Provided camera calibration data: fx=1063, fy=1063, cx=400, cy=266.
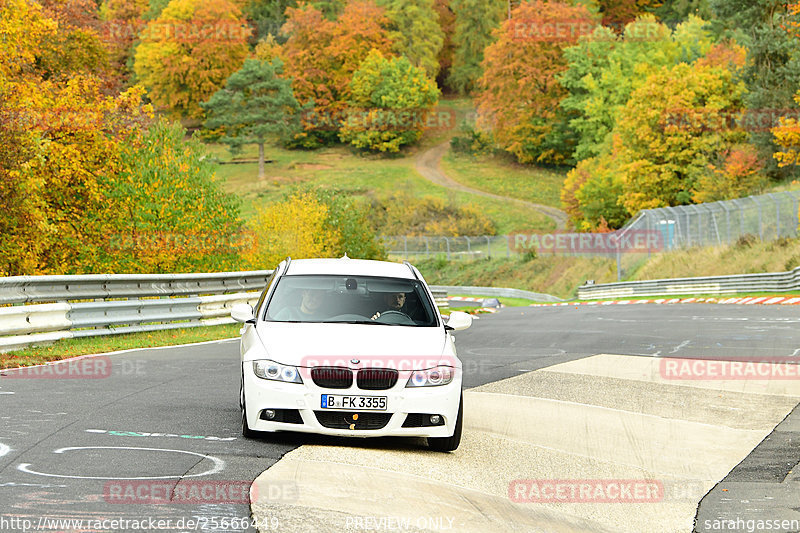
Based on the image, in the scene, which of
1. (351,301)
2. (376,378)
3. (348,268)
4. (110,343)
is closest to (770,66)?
(110,343)

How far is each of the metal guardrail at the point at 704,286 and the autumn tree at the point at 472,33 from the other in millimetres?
77974

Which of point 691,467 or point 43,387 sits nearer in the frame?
point 691,467

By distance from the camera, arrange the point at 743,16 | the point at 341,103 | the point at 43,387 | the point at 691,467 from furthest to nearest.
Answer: the point at 341,103 → the point at 743,16 → the point at 43,387 → the point at 691,467

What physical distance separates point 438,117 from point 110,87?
79.8m

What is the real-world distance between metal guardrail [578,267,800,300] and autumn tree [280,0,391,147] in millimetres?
65239

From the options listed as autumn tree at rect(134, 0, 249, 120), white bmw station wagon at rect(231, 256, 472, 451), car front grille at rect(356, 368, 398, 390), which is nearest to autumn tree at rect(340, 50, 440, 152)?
autumn tree at rect(134, 0, 249, 120)

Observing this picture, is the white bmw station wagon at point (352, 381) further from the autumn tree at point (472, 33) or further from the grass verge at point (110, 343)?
the autumn tree at point (472, 33)

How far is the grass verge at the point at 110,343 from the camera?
1420cm

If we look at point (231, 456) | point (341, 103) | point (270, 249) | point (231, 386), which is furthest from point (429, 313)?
point (341, 103)

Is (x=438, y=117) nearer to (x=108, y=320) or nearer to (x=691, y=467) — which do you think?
(x=108, y=320)

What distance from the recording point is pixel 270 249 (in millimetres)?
54688

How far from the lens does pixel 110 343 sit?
16844mm

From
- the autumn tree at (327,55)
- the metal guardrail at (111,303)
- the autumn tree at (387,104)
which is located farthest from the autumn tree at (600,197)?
the metal guardrail at (111,303)

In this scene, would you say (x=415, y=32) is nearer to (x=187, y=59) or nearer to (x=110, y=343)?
(x=187, y=59)
